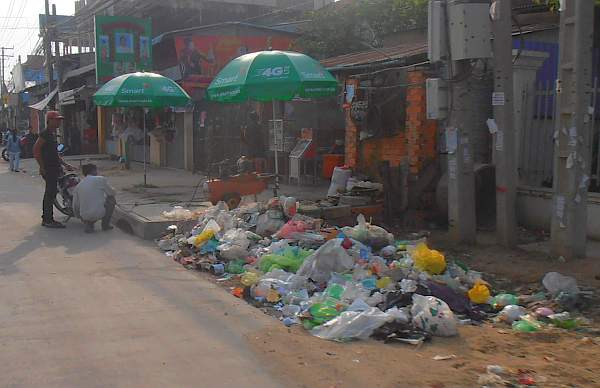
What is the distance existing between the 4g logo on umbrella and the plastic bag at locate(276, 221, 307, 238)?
2.31m

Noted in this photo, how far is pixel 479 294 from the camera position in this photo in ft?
19.7

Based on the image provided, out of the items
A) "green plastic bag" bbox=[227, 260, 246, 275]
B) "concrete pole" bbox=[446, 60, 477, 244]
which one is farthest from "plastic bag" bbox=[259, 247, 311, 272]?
"concrete pole" bbox=[446, 60, 477, 244]

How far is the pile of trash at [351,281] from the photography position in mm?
5242

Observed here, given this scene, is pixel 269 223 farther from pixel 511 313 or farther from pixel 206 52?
pixel 206 52

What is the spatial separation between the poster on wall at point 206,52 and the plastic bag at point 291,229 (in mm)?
11862

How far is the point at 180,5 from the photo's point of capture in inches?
1195

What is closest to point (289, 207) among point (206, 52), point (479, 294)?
point (479, 294)

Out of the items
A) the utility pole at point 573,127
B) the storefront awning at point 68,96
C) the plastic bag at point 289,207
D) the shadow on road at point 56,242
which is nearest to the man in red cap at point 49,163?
the shadow on road at point 56,242

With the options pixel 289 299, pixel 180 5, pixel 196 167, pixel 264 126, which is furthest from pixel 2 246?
pixel 180 5

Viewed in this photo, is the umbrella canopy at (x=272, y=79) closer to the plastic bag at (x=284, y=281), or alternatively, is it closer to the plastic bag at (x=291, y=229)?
the plastic bag at (x=291, y=229)

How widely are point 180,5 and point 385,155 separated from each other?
22.0 meters

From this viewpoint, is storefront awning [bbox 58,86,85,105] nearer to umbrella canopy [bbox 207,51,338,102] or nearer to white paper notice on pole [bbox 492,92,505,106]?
umbrella canopy [bbox 207,51,338,102]

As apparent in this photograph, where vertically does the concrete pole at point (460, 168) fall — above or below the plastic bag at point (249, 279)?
above

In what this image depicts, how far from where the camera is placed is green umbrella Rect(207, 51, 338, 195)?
9109 millimetres
